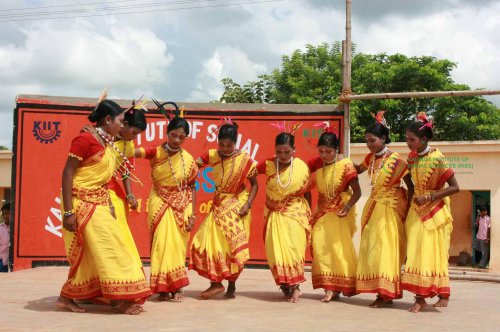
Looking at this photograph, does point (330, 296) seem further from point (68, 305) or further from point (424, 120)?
point (68, 305)

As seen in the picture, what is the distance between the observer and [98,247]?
561 centimetres

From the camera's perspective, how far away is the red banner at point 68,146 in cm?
1001

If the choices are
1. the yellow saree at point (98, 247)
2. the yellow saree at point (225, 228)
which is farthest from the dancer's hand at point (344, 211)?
the yellow saree at point (98, 247)

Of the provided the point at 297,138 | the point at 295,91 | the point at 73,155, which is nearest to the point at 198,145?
the point at 297,138

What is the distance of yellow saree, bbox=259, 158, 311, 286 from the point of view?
6.92 meters

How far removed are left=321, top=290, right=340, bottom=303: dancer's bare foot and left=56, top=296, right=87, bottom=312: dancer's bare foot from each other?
96.6 inches

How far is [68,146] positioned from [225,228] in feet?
13.6

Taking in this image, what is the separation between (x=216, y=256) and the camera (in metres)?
6.98

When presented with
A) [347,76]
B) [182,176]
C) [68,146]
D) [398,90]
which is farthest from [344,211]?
[398,90]

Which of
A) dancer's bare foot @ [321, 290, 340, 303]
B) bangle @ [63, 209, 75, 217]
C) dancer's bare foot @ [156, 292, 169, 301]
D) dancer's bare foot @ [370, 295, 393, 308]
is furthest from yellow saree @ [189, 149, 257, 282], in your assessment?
bangle @ [63, 209, 75, 217]

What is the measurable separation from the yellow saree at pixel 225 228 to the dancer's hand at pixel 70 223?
174cm

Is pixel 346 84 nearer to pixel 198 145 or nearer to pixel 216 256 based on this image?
pixel 198 145

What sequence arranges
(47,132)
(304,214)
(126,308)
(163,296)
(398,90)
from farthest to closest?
(398,90) → (47,132) → (304,214) → (163,296) → (126,308)

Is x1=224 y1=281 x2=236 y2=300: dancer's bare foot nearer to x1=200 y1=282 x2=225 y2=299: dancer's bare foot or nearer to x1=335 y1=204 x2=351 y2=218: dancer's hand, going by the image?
x1=200 y1=282 x2=225 y2=299: dancer's bare foot
